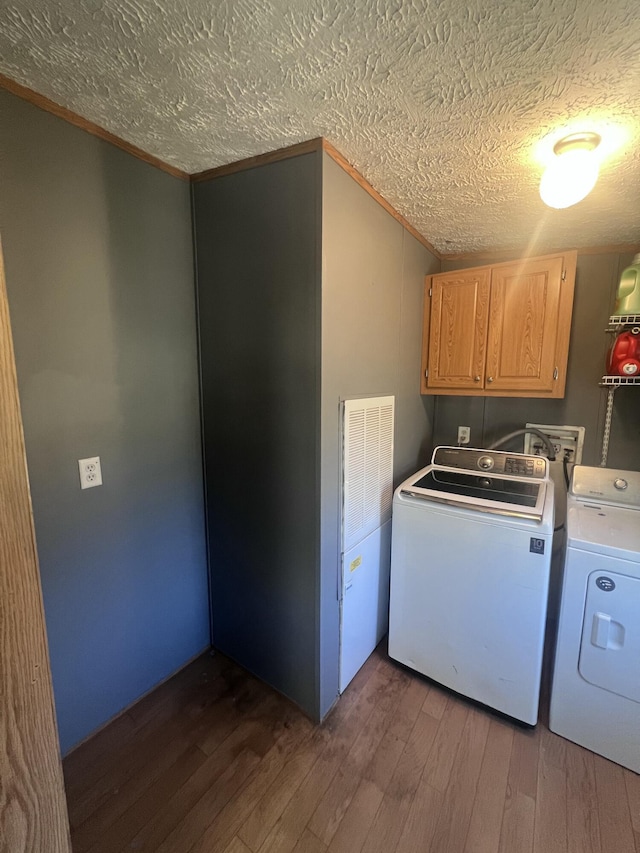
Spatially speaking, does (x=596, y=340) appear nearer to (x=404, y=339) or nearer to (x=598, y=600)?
(x=404, y=339)

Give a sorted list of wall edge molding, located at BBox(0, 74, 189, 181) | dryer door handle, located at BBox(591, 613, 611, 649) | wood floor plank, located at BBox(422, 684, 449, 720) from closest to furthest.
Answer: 1. wall edge molding, located at BBox(0, 74, 189, 181)
2. dryer door handle, located at BBox(591, 613, 611, 649)
3. wood floor plank, located at BBox(422, 684, 449, 720)

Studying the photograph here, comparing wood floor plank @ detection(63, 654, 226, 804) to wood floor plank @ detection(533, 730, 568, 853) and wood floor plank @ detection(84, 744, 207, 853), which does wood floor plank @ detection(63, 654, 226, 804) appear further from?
wood floor plank @ detection(533, 730, 568, 853)

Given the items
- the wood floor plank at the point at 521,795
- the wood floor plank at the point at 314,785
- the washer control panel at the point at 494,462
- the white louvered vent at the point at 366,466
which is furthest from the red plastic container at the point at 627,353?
the wood floor plank at the point at 314,785

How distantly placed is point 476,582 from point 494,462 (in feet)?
2.32

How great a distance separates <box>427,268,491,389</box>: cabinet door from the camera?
2.12 meters

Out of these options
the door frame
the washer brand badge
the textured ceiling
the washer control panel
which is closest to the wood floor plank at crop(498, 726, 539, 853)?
the washer brand badge

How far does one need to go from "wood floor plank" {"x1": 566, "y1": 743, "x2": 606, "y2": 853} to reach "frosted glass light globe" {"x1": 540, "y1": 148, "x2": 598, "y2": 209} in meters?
2.11

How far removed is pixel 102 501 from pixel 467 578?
5.13 ft

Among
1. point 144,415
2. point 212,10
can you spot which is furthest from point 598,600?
point 212,10

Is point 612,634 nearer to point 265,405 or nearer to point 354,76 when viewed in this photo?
point 265,405

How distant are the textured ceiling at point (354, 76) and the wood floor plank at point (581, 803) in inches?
89.4

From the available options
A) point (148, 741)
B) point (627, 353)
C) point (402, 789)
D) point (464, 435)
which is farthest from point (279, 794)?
point (627, 353)

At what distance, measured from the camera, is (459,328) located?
7.20ft

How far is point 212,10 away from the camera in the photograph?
0.79 metres
